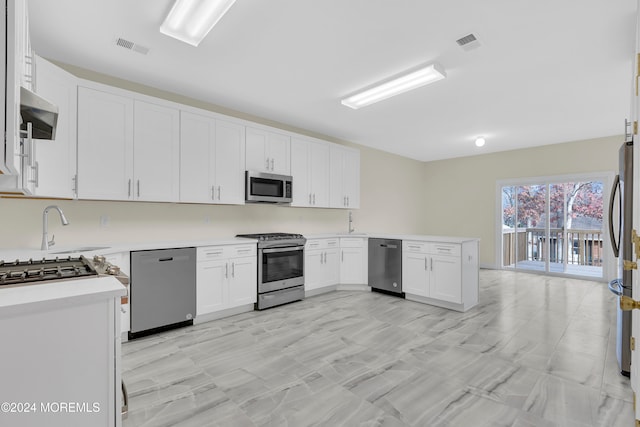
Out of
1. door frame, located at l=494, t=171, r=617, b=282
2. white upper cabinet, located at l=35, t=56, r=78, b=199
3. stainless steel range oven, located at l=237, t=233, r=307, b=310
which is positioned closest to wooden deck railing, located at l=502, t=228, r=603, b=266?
door frame, located at l=494, t=171, r=617, b=282

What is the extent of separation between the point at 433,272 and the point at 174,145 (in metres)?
3.64

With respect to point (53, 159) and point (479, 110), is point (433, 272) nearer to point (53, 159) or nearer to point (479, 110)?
point (479, 110)

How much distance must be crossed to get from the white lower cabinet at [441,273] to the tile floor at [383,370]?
0.23 metres

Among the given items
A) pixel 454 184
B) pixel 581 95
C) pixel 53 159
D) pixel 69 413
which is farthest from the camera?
pixel 454 184

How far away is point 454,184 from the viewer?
7602 millimetres

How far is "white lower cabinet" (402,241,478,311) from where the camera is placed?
3.85m

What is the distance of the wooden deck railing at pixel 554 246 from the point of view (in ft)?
19.1

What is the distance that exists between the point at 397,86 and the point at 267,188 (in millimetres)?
2097

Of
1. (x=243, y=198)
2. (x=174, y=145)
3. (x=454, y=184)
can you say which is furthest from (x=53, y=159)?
(x=454, y=184)

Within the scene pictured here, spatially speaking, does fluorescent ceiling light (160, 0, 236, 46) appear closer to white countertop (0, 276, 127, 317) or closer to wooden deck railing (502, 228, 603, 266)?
white countertop (0, 276, 127, 317)

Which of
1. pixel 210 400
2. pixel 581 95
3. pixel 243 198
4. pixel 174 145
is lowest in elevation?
pixel 210 400

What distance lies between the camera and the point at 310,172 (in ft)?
15.8

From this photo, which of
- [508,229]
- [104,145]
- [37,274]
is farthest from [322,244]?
[508,229]

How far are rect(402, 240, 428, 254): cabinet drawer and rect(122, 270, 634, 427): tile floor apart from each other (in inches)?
33.7
